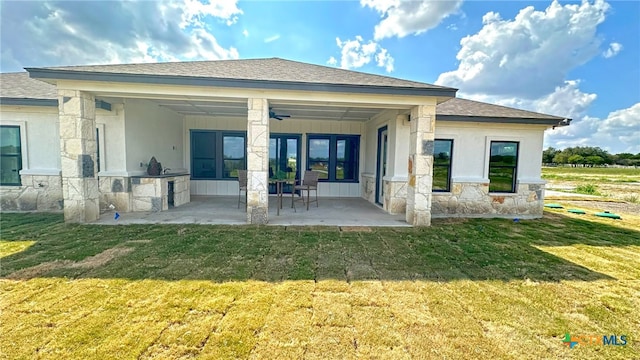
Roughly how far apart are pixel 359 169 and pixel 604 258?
6.66 m

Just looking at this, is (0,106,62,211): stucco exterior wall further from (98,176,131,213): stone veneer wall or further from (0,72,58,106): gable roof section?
(98,176,131,213): stone veneer wall

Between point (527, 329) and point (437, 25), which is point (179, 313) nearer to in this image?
point (527, 329)

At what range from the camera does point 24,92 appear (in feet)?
20.9

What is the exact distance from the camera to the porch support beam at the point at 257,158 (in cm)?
523

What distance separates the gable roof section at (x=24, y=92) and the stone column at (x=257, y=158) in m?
4.91

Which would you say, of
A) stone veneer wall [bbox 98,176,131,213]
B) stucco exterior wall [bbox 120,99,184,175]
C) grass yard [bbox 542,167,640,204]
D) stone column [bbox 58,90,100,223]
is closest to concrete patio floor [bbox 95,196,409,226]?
stone veneer wall [bbox 98,176,131,213]

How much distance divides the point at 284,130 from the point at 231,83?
4625 mm

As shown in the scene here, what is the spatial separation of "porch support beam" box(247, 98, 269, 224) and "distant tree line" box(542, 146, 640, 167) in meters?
71.6

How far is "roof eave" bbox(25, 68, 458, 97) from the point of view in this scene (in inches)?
187

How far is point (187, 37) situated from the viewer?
47.5ft

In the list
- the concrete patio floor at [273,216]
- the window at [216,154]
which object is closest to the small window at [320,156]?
the concrete patio floor at [273,216]

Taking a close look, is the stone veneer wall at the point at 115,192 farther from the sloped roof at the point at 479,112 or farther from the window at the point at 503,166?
the window at the point at 503,166

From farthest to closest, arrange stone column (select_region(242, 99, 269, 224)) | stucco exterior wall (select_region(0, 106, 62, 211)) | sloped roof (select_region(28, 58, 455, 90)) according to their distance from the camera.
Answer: stucco exterior wall (select_region(0, 106, 62, 211)) → stone column (select_region(242, 99, 269, 224)) → sloped roof (select_region(28, 58, 455, 90))
